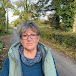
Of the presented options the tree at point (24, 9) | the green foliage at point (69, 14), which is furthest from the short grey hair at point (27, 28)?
the tree at point (24, 9)

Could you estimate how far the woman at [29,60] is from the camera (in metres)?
1.30

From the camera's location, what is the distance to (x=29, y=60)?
137 centimetres

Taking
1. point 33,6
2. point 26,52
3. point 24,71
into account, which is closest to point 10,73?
point 24,71

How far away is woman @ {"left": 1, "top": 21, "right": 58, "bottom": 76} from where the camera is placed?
130 cm

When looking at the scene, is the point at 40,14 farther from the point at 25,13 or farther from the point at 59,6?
the point at 59,6

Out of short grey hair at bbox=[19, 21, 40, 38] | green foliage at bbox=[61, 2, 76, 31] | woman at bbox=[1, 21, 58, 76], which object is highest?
green foliage at bbox=[61, 2, 76, 31]

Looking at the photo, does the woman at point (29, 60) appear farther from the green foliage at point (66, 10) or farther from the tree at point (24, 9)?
the tree at point (24, 9)

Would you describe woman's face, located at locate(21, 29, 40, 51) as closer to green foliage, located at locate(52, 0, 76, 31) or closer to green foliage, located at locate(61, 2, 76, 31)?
green foliage, located at locate(61, 2, 76, 31)

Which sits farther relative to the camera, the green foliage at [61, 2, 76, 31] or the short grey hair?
the green foliage at [61, 2, 76, 31]

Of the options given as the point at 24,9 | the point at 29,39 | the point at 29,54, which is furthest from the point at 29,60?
the point at 24,9

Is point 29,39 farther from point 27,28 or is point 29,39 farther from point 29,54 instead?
point 29,54

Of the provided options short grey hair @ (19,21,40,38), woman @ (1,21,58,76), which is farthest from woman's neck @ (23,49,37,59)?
short grey hair @ (19,21,40,38)

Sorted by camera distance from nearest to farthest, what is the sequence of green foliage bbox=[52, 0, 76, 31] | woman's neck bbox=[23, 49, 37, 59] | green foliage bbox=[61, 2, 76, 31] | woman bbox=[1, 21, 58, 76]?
woman bbox=[1, 21, 58, 76], woman's neck bbox=[23, 49, 37, 59], green foliage bbox=[61, 2, 76, 31], green foliage bbox=[52, 0, 76, 31]

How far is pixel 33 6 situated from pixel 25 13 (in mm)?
1887
